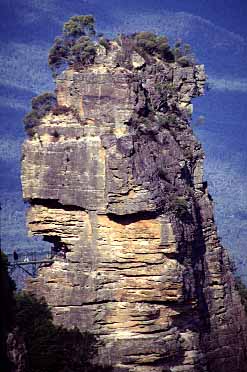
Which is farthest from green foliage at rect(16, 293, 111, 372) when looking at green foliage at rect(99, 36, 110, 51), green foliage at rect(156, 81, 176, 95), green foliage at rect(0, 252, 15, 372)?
green foliage at rect(99, 36, 110, 51)

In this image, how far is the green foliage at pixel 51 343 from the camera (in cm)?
5153

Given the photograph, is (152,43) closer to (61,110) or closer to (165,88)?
(165,88)

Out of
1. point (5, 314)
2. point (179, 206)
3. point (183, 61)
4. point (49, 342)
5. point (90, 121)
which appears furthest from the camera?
point (183, 61)

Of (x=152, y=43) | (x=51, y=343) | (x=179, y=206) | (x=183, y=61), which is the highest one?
(x=152, y=43)

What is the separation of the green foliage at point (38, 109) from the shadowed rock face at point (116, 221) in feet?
1.91

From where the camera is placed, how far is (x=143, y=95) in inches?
2159

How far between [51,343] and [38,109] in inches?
474

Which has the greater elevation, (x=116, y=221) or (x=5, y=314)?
(x=116, y=221)

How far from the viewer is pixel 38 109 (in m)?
56.0

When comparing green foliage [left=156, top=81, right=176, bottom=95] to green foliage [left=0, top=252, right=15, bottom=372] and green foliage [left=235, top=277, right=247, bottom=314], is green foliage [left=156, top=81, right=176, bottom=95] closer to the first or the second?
green foliage [left=235, top=277, right=247, bottom=314]

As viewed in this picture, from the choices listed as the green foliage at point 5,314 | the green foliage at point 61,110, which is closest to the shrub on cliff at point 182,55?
the green foliage at point 61,110

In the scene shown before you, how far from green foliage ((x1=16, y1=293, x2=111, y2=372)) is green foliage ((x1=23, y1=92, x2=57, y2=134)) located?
8883mm

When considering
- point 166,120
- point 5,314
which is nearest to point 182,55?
point 166,120

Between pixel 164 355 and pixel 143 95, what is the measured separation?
42.0ft
